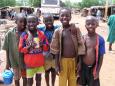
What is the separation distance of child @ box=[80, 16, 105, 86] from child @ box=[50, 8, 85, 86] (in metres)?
0.12

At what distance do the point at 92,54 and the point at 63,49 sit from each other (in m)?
0.44

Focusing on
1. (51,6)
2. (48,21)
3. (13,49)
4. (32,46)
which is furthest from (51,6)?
(32,46)

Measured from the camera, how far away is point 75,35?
5078mm

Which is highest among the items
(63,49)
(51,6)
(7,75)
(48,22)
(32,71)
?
(48,22)

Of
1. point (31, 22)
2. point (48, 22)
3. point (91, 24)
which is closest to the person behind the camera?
point (91, 24)

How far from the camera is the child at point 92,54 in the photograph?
5.04 metres

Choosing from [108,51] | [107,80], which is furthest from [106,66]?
[108,51]

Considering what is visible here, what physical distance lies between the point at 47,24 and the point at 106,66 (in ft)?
12.7

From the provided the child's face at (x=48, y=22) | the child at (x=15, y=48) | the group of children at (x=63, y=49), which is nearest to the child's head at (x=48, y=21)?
the child's face at (x=48, y=22)

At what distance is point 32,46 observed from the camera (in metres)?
5.36

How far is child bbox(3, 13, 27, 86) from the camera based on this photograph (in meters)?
5.47

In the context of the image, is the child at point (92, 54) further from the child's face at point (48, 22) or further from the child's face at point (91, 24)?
the child's face at point (48, 22)

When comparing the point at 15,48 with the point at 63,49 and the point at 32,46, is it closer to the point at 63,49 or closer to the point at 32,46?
the point at 32,46

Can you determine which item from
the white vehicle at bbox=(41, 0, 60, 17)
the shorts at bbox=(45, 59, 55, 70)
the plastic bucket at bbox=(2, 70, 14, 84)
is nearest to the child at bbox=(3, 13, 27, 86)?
the plastic bucket at bbox=(2, 70, 14, 84)
